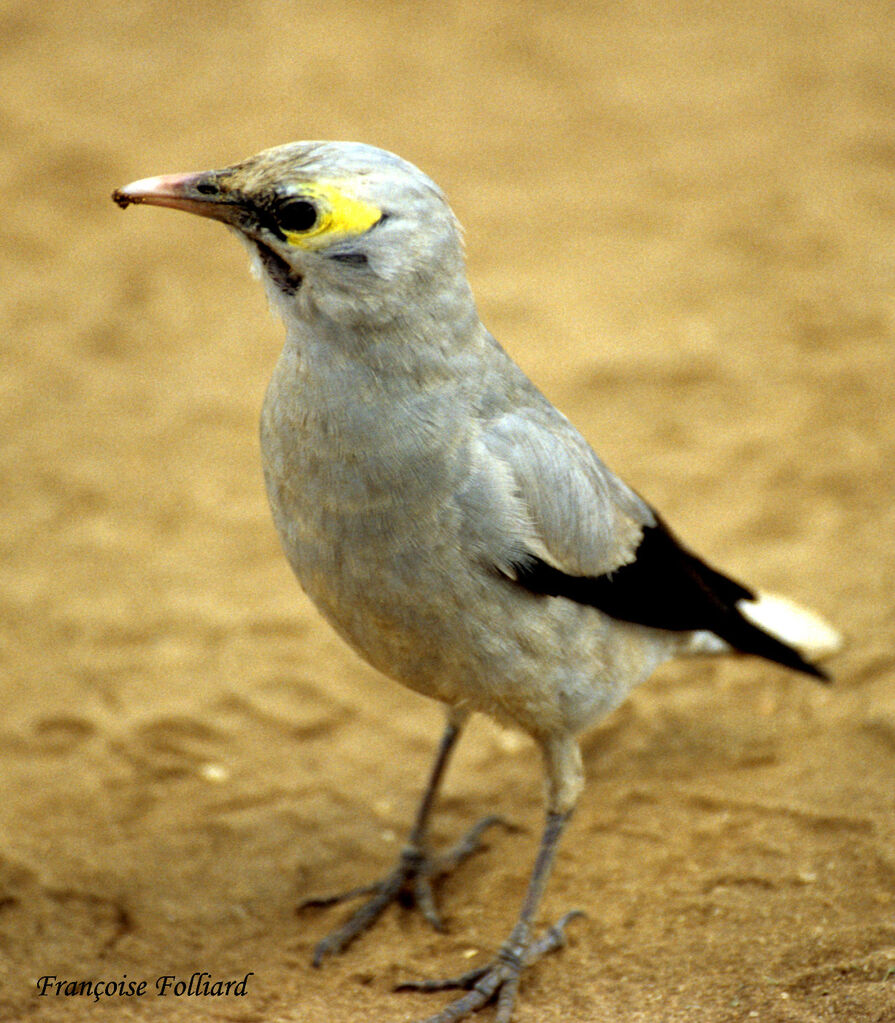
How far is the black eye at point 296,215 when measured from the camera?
9.89 feet

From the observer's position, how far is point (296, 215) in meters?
3.03

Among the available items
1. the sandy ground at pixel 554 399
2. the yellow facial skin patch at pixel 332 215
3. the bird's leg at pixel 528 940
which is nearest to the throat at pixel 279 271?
the yellow facial skin patch at pixel 332 215

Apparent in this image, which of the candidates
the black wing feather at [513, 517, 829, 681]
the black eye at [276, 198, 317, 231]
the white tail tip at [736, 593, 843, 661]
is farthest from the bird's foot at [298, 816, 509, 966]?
the black eye at [276, 198, 317, 231]

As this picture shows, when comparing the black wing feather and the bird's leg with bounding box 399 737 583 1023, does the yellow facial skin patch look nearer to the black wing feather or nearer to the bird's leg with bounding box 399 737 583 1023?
the black wing feather

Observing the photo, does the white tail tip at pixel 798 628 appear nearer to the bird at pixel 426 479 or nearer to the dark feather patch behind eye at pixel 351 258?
the bird at pixel 426 479

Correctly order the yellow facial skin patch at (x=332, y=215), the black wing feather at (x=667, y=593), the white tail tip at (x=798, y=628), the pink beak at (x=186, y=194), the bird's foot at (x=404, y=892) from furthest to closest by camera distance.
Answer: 1. the white tail tip at (x=798, y=628)
2. the bird's foot at (x=404, y=892)
3. the black wing feather at (x=667, y=593)
4. the pink beak at (x=186, y=194)
5. the yellow facial skin patch at (x=332, y=215)

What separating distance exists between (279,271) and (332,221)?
9.6 inches

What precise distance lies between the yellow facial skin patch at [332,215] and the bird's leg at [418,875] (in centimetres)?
196

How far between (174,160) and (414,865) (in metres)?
5.97

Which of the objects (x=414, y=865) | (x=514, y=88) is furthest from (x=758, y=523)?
(x=514, y=88)

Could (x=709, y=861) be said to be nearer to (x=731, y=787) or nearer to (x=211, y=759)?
(x=731, y=787)

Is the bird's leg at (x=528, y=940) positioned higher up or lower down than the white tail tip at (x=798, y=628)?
lower down

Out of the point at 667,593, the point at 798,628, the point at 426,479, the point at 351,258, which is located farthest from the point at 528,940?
the point at 351,258

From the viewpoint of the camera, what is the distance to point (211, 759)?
5.03 meters
